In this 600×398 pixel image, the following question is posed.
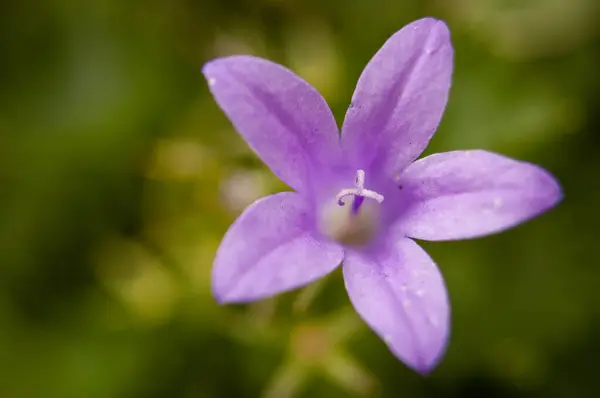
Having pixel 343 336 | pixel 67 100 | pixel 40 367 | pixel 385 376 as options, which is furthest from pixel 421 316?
pixel 67 100

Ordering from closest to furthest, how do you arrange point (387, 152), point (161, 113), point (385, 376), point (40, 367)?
point (387, 152) < point (385, 376) < point (40, 367) < point (161, 113)

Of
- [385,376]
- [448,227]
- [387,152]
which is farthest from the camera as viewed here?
[385,376]

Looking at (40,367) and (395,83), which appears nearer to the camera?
(395,83)

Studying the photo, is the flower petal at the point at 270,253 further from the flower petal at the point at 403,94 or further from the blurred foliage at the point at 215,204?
the blurred foliage at the point at 215,204

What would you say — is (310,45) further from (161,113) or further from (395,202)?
(395,202)

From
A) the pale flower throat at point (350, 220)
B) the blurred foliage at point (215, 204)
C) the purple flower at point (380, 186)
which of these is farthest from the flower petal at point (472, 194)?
the blurred foliage at point (215, 204)

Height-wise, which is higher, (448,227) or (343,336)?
(448,227)
